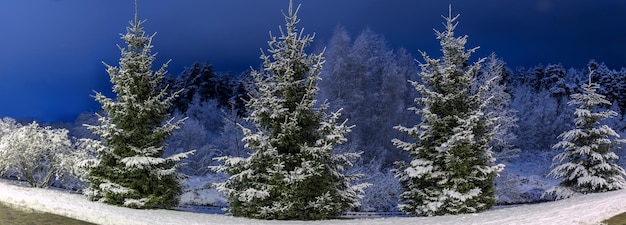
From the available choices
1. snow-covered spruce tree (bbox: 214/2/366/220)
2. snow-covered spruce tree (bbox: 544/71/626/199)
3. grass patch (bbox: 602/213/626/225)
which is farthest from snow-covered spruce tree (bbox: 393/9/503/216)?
snow-covered spruce tree (bbox: 544/71/626/199)

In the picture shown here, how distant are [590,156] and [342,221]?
11.7 meters

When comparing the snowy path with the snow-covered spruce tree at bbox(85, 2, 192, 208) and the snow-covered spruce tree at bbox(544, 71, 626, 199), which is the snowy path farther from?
the snow-covered spruce tree at bbox(544, 71, 626, 199)

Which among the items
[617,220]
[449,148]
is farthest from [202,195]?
[617,220]

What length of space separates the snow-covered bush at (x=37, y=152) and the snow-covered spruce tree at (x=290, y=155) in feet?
35.1

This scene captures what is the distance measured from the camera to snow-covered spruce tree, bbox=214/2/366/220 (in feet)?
52.9

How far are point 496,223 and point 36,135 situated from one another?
840 inches

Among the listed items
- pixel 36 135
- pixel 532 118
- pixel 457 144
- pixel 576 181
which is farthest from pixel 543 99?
pixel 36 135

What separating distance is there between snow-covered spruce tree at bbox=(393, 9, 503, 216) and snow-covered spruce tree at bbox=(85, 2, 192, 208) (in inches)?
339

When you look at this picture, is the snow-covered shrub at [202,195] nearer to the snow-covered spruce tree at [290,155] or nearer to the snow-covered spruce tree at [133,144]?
the snow-covered spruce tree at [133,144]

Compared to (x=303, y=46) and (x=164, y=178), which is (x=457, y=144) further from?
(x=164, y=178)

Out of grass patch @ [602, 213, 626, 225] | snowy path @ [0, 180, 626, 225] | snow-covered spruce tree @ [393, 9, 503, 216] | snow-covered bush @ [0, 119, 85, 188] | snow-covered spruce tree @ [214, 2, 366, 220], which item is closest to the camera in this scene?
grass patch @ [602, 213, 626, 225]

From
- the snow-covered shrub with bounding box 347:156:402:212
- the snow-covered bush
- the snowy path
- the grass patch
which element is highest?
the snow-covered bush

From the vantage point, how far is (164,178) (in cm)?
1831

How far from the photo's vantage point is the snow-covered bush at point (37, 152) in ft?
76.6
